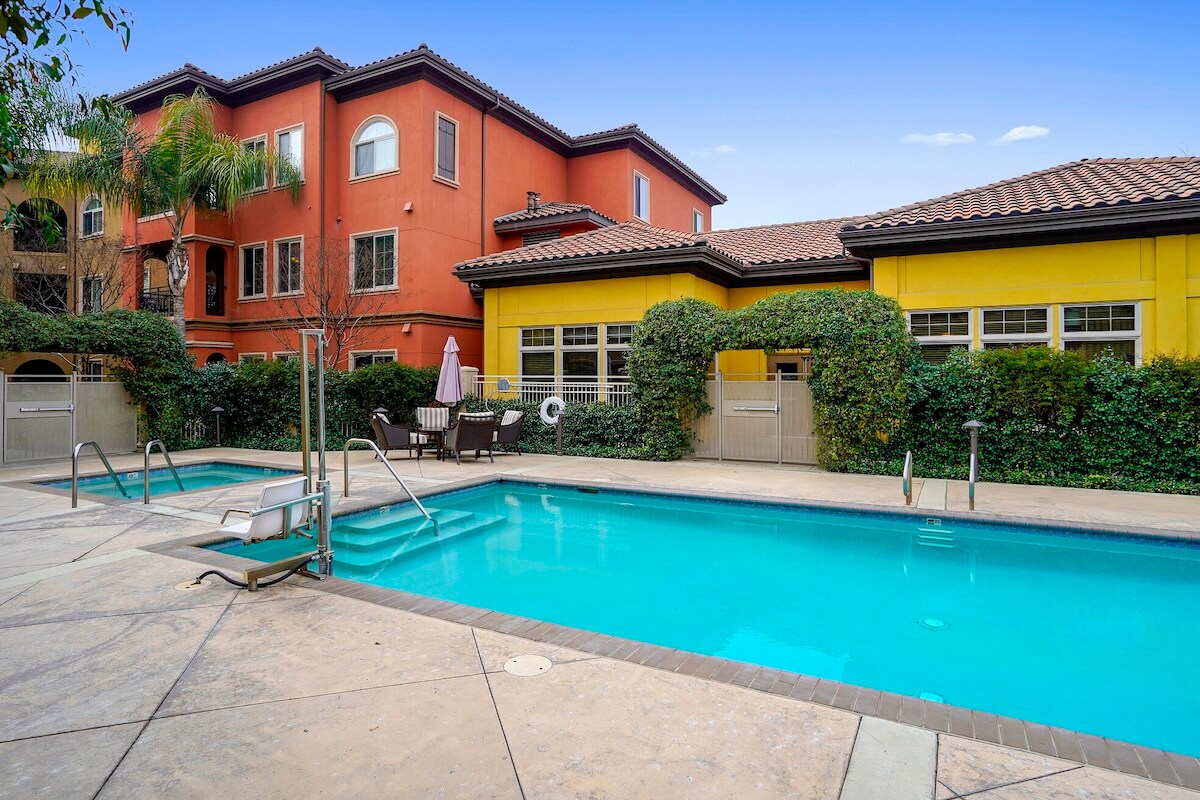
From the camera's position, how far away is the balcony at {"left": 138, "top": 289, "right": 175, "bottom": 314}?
68.3 ft

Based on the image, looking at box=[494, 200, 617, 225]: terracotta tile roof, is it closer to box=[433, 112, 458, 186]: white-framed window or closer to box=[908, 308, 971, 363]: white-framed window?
box=[433, 112, 458, 186]: white-framed window

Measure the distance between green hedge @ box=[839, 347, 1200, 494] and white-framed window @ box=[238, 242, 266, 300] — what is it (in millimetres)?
17892

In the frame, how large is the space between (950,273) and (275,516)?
12169 mm

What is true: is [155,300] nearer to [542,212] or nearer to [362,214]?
[362,214]

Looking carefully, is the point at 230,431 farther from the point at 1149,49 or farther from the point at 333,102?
the point at 1149,49

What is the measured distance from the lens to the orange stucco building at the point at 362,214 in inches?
695

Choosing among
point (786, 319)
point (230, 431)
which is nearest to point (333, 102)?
point (230, 431)

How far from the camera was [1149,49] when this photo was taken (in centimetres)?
1334

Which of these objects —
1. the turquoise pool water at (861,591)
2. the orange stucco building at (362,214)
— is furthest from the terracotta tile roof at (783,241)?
the turquoise pool water at (861,591)

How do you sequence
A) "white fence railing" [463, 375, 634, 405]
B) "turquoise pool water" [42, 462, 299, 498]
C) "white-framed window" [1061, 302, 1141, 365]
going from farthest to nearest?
"white fence railing" [463, 375, 634, 405] < "white-framed window" [1061, 302, 1141, 365] < "turquoise pool water" [42, 462, 299, 498]

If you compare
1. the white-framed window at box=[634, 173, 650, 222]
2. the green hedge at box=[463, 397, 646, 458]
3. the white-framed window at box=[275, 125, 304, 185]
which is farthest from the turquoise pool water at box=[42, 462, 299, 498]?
the white-framed window at box=[634, 173, 650, 222]

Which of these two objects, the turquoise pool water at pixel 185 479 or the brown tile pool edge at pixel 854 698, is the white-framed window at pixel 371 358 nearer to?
the turquoise pool water at pixel 185 479

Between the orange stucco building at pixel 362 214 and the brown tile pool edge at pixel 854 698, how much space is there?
1394 centimetres

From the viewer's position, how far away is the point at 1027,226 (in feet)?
37.6
